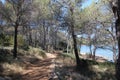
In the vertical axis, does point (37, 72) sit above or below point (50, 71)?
below

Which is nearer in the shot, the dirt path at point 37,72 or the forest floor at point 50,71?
the dirt path at point 37,72

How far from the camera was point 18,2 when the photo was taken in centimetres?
2228

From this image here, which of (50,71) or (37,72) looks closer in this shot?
(50,71)

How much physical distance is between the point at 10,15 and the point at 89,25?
687 cm

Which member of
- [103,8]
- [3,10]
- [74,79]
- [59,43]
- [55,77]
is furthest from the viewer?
[59,43]

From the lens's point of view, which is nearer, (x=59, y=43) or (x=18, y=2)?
(x=18, y=2)

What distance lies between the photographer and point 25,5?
22484 millimetres

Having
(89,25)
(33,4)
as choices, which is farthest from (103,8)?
(33,4)

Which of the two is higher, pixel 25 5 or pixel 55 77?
pixel 25 5

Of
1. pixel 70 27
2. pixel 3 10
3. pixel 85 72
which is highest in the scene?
pixel 3 10

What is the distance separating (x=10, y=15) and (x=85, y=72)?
797 cm

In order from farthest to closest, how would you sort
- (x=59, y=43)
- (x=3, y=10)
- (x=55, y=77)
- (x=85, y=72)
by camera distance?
(x=59, y=43) < (x=3, y=10) < (x=85, y=72) < (x=55, y=77)

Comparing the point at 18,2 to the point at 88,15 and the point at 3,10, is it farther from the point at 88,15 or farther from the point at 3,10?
the point at 88,15

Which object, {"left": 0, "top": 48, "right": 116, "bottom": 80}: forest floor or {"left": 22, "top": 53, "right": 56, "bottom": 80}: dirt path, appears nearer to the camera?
{"left": 22, "top": 53, "right": 56, "bottom": 80}: dirt path
